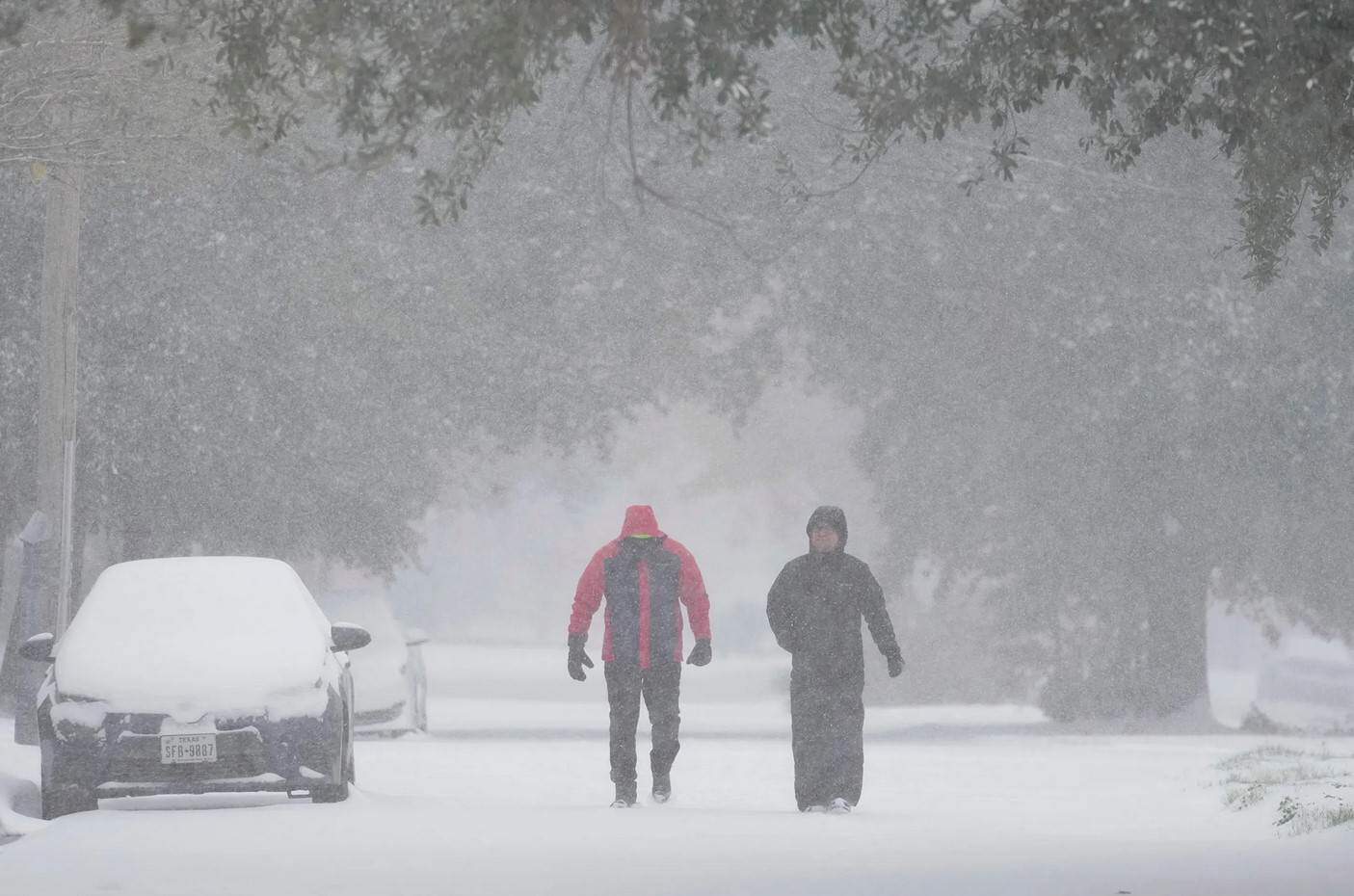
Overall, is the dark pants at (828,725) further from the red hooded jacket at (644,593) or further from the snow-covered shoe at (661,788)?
the snow-covered shoe at (661,788)

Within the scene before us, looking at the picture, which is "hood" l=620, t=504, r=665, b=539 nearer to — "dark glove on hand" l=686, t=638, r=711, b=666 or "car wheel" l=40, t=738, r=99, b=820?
"dark glove on hand" l=686, t=638, r=711, b=666

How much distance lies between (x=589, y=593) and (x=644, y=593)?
35 cm

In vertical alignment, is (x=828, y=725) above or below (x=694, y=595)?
below

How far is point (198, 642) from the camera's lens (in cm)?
1401

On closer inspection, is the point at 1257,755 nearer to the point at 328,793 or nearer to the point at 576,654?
the point at 576,654

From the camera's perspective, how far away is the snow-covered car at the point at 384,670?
25.1 metres

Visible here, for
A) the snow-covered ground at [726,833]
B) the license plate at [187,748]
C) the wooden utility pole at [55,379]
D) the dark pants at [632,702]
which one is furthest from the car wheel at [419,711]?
the license plate at [187,748]

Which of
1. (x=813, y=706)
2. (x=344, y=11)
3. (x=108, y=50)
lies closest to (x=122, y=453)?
(x=108, y=50)

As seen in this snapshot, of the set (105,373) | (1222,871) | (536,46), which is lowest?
(1222,871)

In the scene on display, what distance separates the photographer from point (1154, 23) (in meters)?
8.98

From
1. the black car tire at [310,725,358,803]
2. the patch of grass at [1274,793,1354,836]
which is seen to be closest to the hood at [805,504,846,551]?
the patch of grass at [1274,793,1354,836]

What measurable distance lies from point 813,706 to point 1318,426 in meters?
17.2

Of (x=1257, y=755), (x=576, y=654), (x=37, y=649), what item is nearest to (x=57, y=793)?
(x=37, y=649)

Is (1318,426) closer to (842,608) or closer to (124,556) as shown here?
(124,556)
